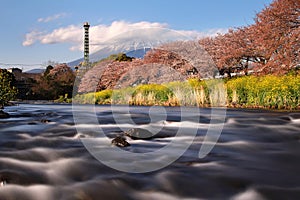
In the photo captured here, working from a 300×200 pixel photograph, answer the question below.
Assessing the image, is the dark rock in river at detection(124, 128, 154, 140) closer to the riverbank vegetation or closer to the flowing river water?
the flowing river water

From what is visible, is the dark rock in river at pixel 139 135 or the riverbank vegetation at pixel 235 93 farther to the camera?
the riverbank vegetation at pixel 235 93

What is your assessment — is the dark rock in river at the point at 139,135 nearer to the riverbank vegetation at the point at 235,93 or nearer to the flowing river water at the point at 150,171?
the flowing river water at the point at 150,171

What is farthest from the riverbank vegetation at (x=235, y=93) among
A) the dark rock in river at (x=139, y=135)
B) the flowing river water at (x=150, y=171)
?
the dark rock in river at (x=139, y=135)

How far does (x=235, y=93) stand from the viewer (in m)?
11.8

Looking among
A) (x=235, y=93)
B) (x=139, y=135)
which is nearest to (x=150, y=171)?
(x=139, y=135)

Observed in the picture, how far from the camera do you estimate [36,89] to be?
3600 cm

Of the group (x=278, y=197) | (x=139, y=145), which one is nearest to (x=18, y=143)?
(x=139, y=145)

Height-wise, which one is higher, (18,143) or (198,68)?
(198,68)

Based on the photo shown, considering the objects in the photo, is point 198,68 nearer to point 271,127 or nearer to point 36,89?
point 271,127

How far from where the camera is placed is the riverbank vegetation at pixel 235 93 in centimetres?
1014

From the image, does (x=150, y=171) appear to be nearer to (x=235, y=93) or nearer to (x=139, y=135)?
(x=139, y=135)

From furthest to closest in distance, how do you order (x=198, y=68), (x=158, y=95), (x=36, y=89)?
(x=36, y=89) < (x=198, y=68) < (x=158, y=95)

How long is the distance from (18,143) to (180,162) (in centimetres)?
271

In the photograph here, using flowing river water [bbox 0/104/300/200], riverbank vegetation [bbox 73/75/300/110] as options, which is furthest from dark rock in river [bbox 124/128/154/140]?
riverbank vegetation [bbox 73/75/300/110]
